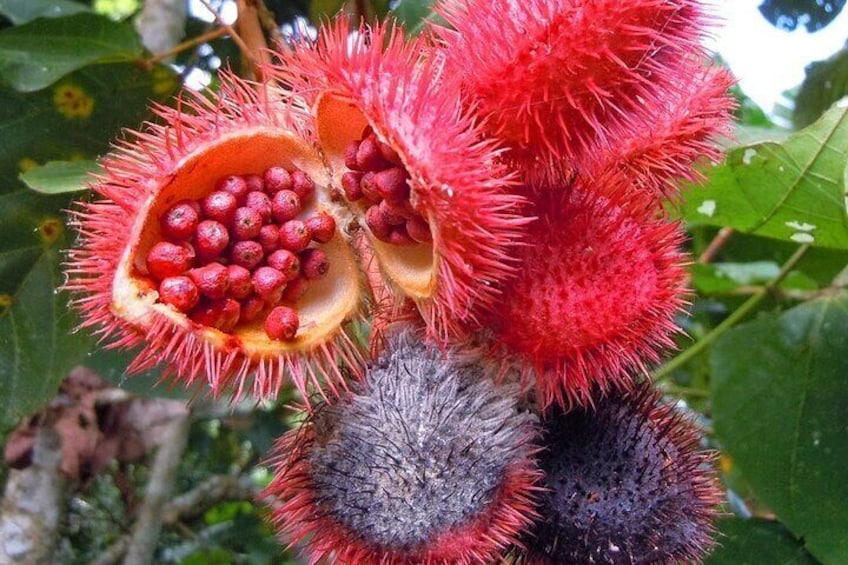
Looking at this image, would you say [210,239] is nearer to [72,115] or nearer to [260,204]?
[260,204]

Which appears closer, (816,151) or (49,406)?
(816,151)

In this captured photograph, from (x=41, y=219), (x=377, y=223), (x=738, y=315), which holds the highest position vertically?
(x=377, y=223)

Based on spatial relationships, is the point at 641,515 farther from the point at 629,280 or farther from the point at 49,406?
the point at 49,406

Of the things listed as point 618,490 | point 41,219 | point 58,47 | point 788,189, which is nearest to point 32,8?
point 58,47

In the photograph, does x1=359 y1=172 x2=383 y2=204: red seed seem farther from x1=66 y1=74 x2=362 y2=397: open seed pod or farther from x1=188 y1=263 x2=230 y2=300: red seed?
x1=188 y1=263 x2=230 y2=300: red seed

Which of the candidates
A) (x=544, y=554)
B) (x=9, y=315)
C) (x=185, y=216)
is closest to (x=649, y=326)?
(x=544, y=554)

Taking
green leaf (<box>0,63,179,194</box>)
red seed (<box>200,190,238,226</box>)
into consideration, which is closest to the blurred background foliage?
green leaf (<box>0,63,179,194</box>)

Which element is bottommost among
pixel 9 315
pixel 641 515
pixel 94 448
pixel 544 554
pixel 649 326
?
pixel 94 448
